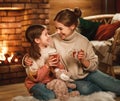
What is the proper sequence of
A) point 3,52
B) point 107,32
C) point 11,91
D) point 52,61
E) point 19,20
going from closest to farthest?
point 52,61
point 11,91
point 107,32
point 3,52
point 19,20

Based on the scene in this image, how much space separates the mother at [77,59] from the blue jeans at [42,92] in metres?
0.25

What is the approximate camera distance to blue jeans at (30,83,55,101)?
1.95 m

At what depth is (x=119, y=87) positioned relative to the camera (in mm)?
2193

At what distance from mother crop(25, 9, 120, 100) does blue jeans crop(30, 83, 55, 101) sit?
9.7 inches

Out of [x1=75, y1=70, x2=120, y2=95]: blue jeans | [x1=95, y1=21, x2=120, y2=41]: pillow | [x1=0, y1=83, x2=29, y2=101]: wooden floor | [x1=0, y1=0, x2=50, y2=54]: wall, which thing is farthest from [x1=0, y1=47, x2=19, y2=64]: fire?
[x1=75, y1=70, x2=120, y2=95]: blue jeans

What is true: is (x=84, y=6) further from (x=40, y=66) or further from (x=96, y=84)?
(x=40, y=66)

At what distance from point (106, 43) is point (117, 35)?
0.28 m

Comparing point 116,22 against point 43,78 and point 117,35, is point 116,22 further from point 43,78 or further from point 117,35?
point 43,78

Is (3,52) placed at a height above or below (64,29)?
below

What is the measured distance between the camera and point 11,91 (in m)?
2.71

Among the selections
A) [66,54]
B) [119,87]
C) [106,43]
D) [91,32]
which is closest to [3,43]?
[91,32]

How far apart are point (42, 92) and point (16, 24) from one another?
170 centimetres

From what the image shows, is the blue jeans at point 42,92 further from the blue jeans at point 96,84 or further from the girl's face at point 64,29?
the girl's face at point 64,29

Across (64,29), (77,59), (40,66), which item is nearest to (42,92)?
(40,66)
